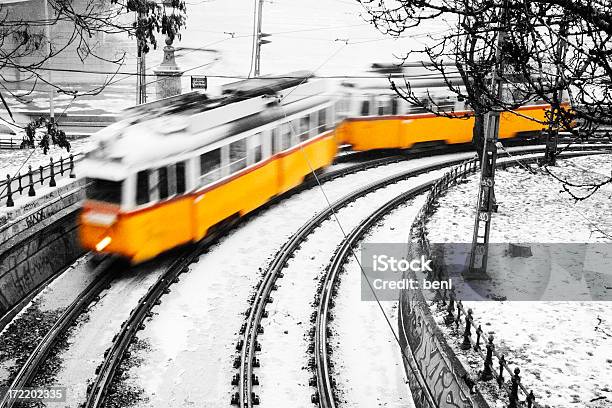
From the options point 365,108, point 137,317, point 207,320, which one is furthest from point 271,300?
point 365,108

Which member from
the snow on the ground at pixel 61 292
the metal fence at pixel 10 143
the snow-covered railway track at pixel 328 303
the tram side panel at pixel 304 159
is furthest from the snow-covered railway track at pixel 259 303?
the metal fence at pixel 10 143

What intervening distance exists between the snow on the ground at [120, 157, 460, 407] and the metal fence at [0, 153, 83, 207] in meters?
5.46

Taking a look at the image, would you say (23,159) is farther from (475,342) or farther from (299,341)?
(475,342)

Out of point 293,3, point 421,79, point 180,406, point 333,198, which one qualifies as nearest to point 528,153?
point 421,79

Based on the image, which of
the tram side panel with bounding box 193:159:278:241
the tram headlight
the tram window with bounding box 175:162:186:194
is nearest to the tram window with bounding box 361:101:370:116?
the tram side panel with bounding box 193:159:278:241

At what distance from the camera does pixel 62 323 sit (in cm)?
1213

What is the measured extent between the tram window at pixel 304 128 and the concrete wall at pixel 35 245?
6317mm

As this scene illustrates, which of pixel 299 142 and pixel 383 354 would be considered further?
pixel 299 142

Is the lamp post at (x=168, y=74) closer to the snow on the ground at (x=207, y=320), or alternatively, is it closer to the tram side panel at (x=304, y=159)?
the tram side panel at (x=304, y=159)

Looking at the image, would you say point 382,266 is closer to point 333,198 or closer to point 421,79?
point 333,198

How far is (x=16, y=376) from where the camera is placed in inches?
413

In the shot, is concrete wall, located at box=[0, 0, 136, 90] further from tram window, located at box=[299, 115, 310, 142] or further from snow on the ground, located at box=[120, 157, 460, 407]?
snow on the ground, located at box=[120, 157, 460, 407]

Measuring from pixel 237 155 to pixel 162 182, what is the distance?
2.78 metres

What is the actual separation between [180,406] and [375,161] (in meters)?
15.5
